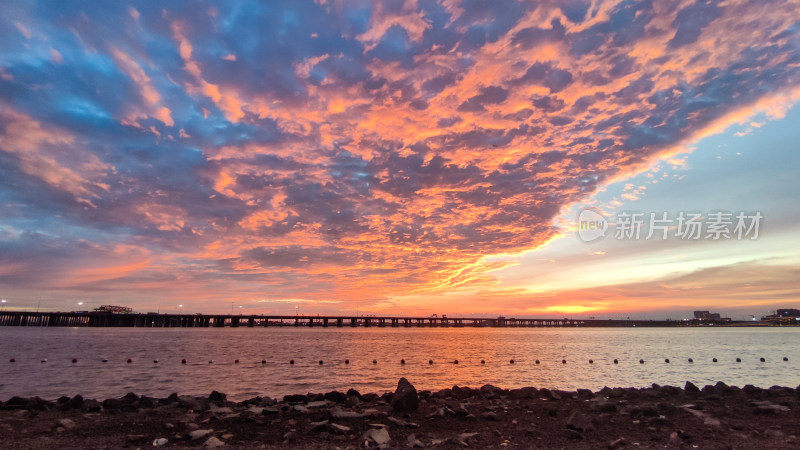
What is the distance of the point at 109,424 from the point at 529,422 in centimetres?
1679

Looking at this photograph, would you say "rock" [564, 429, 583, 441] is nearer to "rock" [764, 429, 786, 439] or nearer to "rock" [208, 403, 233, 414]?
"rock" [764, 429, 786, 439]

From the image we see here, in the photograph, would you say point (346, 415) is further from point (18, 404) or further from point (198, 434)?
point (18, 404)

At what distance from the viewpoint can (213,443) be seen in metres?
14.4

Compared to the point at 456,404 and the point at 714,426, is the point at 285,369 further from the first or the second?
the point at 714,426

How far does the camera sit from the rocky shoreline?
14539mm

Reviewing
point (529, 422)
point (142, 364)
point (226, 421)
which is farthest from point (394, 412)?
point (142, 364)

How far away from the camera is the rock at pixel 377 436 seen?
1443cm

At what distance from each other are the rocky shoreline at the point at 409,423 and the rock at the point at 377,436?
0.12ft

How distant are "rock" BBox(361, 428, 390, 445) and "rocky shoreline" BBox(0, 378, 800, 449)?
36 millimetres

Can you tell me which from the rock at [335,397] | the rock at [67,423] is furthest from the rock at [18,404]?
the rock at [335,397]

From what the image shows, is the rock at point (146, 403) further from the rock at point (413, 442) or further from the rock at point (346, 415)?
the rock at point (413, 442)

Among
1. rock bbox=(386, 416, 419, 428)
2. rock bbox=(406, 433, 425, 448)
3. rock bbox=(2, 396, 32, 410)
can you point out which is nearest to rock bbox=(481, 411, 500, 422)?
rock bbox=(386, 416, 419, 428)

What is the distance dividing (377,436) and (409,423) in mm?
2964

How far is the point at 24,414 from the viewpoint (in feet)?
64.7
